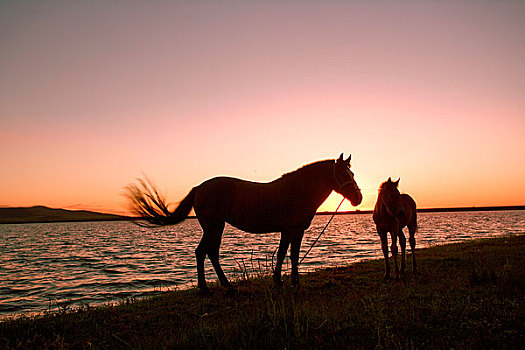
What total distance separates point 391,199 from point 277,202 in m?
3.70

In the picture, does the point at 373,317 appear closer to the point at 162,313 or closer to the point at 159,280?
the point at 162,313

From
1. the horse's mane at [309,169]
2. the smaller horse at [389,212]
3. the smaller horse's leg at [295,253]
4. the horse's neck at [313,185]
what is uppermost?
the horse's mane at [309,169]

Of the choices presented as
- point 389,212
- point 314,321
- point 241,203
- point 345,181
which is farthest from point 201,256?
point 389,212

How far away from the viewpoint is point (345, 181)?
7727 millimetres

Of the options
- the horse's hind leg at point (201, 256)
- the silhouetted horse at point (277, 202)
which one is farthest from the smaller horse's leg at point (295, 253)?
the horse's hind leg at point (201, 256)

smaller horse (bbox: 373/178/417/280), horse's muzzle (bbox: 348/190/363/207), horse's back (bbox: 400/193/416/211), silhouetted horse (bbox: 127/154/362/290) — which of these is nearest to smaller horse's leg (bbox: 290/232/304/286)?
silhouetted horse (bbox: 127/154/362/290)

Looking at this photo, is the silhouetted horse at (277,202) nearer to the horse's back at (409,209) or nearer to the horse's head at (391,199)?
the horse's head at (391,199)

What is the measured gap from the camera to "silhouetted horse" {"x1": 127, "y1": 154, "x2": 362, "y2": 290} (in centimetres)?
757

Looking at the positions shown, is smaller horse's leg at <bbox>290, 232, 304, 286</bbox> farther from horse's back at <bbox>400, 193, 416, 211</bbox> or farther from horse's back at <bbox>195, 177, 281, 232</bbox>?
horse's back at <bbox>400, 193, 416, 211</bbox>

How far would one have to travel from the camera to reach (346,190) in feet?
25.5

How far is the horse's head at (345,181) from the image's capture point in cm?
771

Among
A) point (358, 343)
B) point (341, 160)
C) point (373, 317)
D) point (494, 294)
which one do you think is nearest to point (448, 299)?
point (494, 294)

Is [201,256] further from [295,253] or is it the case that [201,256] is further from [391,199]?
[391,199]

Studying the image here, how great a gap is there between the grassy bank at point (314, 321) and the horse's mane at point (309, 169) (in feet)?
8.55
